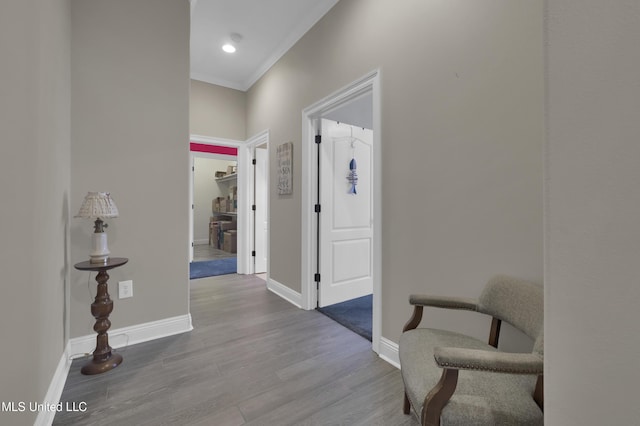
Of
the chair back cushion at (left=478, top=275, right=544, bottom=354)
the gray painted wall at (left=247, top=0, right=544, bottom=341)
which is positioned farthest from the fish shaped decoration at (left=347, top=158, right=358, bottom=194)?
the chair back cushion at (left=478, top=275, right=544, bottom=354)

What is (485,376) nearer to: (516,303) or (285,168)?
(516,303)

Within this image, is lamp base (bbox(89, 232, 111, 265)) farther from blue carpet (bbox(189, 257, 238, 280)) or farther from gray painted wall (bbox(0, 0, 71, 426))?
blue carpet (bbox(189, 257, 238, 280))

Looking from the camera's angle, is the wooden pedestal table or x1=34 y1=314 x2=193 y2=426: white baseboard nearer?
x1=34 y1=314 x2=193 y2=426: white baseboard

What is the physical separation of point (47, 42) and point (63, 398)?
2.00 metres

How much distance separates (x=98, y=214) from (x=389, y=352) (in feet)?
7.34

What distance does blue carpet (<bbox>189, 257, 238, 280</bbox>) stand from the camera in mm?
4477

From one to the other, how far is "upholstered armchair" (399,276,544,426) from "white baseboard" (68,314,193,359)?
204 centimetres

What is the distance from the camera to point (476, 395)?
39.1 inches

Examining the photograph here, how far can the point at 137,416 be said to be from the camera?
1.46 meters

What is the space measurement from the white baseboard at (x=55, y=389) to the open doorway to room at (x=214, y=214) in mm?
3142

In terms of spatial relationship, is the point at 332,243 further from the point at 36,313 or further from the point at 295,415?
the point at 36,313

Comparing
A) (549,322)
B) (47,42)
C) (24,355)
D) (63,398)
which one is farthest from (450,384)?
(47,42)

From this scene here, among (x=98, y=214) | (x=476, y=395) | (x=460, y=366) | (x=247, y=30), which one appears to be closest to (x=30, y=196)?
(x=98, y=214)

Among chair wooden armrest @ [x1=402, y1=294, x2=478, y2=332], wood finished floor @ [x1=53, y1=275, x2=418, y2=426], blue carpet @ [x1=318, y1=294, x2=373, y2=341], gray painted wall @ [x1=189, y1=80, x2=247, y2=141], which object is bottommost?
wood finished floor @ [x1=53, y1=275, x2=418, y2=426]
